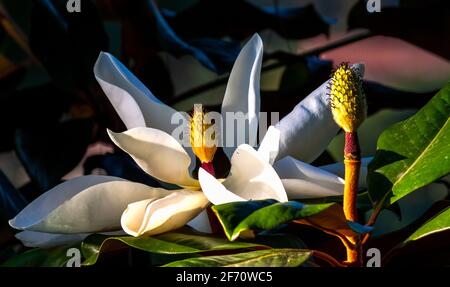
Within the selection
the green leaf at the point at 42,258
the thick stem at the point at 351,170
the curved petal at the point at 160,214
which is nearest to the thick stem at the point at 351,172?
the thick stem at the point at 351,170

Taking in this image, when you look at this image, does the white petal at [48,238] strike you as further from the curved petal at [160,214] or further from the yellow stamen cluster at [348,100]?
the yellow stamen cluster at [348,100]

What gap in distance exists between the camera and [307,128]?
0.58 metres

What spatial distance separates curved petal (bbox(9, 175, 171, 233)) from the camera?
1.71 feet

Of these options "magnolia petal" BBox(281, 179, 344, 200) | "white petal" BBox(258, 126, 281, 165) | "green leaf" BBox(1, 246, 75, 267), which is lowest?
"green leaf" BBox(1, 246, 75, 267)

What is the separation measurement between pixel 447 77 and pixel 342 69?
23.8 inches

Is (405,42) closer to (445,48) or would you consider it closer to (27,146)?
(445,48)

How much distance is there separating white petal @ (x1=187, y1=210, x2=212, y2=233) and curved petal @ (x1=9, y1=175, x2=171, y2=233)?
42mm

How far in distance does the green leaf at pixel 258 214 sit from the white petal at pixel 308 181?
0.32 ft

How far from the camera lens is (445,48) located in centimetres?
96

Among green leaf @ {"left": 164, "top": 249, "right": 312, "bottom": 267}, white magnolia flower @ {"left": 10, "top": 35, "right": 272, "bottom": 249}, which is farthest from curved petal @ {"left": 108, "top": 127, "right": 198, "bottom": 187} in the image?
green leaf @ {"left": 164, "top": 249, "right": 312, "bottom": 267}

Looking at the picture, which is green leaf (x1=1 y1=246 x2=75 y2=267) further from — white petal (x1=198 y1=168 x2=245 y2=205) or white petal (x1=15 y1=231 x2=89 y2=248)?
white petal (x1=198 y1=168 x2=245 y2=205)

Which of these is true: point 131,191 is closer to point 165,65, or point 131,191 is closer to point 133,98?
point 133,98

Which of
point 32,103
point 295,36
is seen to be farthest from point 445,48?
point 32,103

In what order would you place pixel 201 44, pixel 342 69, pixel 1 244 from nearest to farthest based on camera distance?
pixel 342 69, pixel 1 244, pixel 201 44
